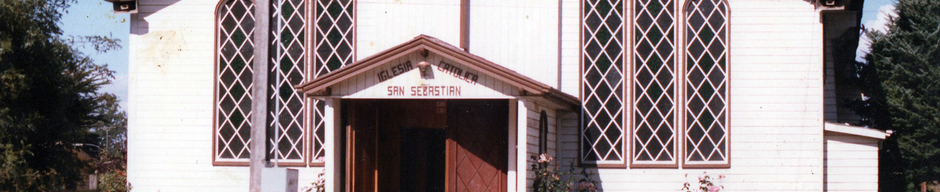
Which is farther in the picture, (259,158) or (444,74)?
(444,74)

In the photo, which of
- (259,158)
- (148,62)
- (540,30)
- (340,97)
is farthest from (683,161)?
(148,62)

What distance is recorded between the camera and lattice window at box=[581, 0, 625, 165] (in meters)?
16.4

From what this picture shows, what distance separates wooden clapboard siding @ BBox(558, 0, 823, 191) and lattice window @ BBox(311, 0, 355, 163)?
5.23m

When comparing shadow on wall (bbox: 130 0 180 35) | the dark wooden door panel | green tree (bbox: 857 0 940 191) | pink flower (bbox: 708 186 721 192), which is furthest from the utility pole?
green tree (bbox: 857 0 940 191)

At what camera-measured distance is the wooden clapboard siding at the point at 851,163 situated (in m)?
16.0

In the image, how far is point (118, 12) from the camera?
56.5ft

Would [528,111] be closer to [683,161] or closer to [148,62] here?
[683,161]

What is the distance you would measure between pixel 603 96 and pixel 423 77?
3574 mm

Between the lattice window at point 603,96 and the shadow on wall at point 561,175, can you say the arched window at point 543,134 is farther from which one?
the lattice window at point 603,96

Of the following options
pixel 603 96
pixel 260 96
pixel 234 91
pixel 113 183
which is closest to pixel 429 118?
pixel 603 96

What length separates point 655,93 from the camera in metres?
16.4

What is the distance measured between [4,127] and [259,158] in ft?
24.7

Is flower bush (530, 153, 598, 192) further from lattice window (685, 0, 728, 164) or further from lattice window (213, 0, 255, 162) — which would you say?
lattice window (213, 0, 255, 162)

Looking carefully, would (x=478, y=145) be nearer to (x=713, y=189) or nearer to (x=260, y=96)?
(x=713, y=189)
